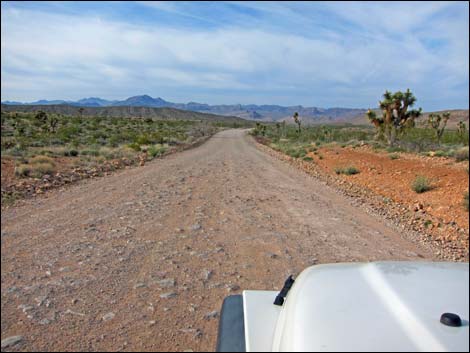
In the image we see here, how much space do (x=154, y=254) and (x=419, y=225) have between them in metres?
4.97

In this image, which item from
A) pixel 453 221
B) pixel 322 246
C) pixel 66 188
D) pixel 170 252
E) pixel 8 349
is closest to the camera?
pixel 8 349

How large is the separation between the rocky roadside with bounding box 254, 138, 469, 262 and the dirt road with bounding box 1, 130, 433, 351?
34cm

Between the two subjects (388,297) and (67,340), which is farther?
(67,340)

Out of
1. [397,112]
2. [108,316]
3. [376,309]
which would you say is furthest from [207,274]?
[397,112]

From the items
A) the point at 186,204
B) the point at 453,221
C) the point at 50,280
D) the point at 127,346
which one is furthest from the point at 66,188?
the point at 453,221

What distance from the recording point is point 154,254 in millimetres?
5242

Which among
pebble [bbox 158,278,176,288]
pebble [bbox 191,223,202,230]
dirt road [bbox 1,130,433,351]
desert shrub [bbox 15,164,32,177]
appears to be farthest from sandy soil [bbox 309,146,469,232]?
desert shrub [bbox 15,164,32,177]

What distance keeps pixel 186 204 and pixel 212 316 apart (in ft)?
15.7

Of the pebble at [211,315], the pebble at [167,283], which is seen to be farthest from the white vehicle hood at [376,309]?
the pebble at [167,283]

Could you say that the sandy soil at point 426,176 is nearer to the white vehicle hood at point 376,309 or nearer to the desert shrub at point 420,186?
the desert shrub at point 420,186

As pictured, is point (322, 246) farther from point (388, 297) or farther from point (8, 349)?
point (388, 297)

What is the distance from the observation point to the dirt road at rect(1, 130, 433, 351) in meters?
3.35

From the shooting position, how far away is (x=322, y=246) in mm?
5887

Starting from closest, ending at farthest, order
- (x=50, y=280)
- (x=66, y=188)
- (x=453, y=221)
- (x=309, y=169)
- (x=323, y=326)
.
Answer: (x=323, y=326) < (x=50, y=280) < (x=453, y=221) < (x=66, y=188) < (x=309, y=169)
